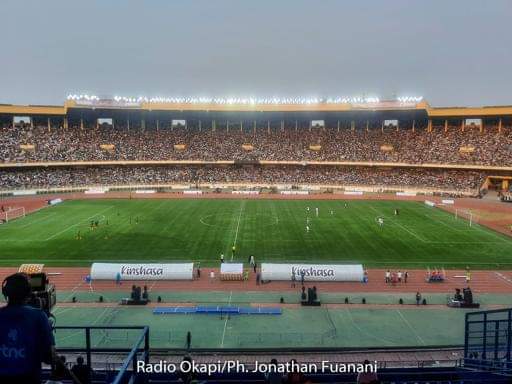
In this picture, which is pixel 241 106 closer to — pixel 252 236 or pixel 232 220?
pixel 232 220

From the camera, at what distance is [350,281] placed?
31.8 m

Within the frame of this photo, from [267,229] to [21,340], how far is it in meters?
45.0

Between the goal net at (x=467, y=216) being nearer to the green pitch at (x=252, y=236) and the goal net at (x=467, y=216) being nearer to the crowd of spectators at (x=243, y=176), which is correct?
the green pitch at (x=252, y=236)

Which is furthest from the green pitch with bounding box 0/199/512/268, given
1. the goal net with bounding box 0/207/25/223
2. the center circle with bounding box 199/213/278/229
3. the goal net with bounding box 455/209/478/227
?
the goal net with bounding box 0/207/25/223

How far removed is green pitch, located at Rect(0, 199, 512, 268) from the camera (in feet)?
124

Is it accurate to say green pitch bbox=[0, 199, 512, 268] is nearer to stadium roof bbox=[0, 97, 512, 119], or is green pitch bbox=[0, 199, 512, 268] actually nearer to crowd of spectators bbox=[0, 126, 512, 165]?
crowd of spectators bbox=[0, 126, 512, 165]

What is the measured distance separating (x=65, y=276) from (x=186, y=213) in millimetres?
Answer: 27359

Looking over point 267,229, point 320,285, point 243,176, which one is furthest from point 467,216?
point 243,176

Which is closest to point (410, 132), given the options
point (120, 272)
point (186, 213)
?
point (186, 213)

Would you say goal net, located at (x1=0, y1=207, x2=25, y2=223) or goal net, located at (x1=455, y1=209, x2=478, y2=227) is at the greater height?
goal net, located at (x1=0, y1=207, x2=25, y2=223)

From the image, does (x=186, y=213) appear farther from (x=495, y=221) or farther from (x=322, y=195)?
(x=495, y=221)

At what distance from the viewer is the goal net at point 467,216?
55000mm

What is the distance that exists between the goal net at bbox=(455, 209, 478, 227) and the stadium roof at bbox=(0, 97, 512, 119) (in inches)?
1359

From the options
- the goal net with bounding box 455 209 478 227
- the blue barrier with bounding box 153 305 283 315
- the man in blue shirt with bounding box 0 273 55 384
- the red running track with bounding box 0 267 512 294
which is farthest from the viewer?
the goal net with bounding box 455 209 478 227
